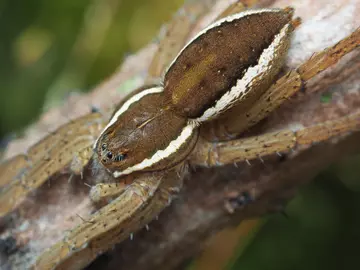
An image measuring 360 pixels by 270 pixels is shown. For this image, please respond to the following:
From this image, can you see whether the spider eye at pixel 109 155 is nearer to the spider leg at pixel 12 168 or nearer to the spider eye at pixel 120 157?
the spider eye at pixel 120 157

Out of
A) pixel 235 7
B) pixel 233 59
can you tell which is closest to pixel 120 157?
pixel 233 59

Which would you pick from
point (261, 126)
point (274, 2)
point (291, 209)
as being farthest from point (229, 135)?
point (291, 209)

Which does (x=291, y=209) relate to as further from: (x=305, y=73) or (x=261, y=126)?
(x=305, y=73)

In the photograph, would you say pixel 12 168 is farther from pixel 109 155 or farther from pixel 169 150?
pixel 169 150

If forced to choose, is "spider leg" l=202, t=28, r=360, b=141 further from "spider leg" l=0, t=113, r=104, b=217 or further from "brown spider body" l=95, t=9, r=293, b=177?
"spider leg" l=0, t=113, r=104, b=217

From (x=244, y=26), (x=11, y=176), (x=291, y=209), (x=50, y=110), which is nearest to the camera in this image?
(x=244, y=26)

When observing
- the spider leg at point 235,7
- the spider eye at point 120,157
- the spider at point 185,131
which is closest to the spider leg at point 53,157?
the spider at point 185,131
